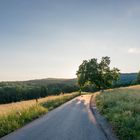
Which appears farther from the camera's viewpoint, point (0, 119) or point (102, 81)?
point (102, 81)

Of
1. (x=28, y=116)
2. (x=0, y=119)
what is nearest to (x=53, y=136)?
(x=0, y=119)

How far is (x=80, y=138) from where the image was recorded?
13.4 meters

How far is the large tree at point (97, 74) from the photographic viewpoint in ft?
301

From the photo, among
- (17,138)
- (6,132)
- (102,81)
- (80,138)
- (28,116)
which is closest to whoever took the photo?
(80,138)

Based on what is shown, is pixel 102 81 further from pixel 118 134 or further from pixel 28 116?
pixel 118 134

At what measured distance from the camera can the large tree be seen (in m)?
91.6

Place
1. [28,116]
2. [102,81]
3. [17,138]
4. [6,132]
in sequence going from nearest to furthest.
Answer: [17,138] → [6,132] → [28,116] → [102,81]

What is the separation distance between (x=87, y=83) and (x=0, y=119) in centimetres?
7559

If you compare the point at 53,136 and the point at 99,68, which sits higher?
the point at 99,68

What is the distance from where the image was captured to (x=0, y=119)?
19625mm

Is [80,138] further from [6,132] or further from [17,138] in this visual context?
[6,132]

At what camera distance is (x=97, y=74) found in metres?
91.5

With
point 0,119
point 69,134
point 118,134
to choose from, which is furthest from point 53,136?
point 0,119

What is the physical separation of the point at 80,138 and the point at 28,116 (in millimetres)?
10201
